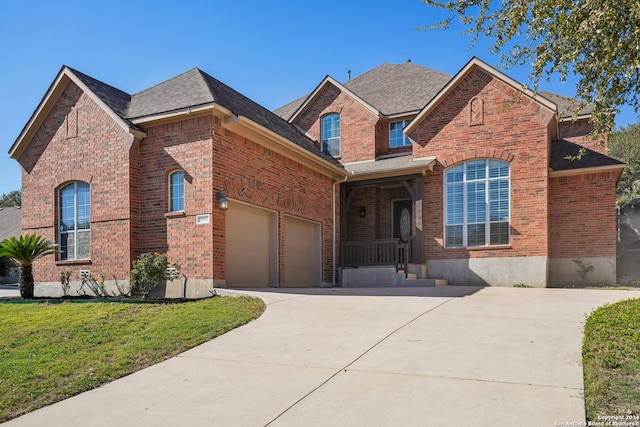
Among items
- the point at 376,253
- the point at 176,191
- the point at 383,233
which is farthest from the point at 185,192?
the point at 383,233

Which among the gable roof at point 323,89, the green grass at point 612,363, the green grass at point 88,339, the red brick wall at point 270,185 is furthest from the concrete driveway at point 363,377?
the gable roof at point 323,89

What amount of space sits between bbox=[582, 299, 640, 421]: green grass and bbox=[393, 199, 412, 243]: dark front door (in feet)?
33.8

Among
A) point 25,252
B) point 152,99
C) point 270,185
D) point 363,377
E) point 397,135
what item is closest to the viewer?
point 363,377

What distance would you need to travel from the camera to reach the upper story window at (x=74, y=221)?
14.4m

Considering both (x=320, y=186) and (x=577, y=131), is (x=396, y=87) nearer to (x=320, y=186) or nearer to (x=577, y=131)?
(x=320, y=186)

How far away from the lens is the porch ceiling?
1752 cm

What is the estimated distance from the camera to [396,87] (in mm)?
22641

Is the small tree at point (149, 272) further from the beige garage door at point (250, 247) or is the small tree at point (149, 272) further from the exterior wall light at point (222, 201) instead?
the exterior wall light at point (222, 201)

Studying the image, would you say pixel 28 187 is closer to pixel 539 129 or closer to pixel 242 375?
pixel 242 375

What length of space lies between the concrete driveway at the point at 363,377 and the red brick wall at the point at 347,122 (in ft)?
39.9

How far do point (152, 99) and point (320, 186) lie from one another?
6.26 m

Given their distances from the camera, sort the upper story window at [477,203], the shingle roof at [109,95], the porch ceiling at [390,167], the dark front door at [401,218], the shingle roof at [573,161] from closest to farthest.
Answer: the shingle roof at [109,95] < the upper story window at [477,203] < the shingle roof at [573,161] < the porch ceiling at [390,167] < the dark front door at [401,218]

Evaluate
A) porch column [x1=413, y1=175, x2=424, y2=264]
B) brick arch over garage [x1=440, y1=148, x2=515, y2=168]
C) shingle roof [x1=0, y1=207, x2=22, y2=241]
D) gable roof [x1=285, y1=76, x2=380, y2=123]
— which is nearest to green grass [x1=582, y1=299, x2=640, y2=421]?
brick arch over garage [x1=440, y1=148, x2=515, y2=168]

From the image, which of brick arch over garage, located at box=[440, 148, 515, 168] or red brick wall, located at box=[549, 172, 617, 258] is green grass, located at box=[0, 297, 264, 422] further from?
red brick wall, located at box=[549, 172, 617, 258]
